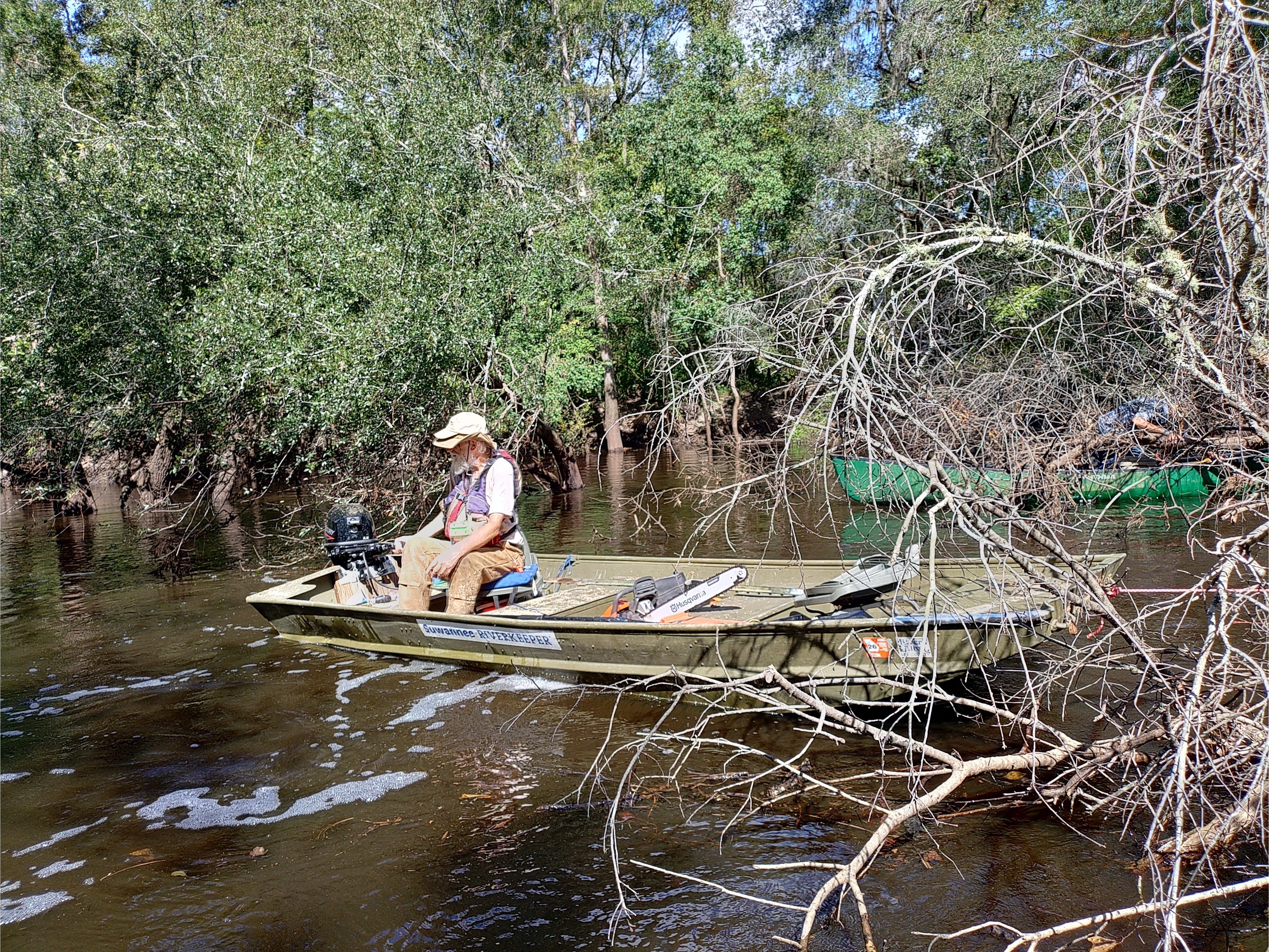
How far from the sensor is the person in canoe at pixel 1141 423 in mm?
8102

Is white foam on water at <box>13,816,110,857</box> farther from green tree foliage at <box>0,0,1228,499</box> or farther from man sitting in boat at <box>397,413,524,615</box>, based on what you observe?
green tree foliage at <box>0,0,1228,499</box>

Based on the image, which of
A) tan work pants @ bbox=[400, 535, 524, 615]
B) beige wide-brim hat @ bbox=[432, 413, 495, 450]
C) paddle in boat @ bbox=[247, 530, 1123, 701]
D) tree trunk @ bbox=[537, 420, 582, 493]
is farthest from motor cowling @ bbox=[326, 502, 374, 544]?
tree trunk @ bbox=[537, 420, 582, 493]

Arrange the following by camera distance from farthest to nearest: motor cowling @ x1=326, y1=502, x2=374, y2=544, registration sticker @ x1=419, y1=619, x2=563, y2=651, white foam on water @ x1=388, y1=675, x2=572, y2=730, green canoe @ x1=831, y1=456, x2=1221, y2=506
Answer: motor cowling @ x1=326, y1=502, x2=374, y2=544 → white foam on water @ x1=388, y1=675, x2=572, y2=730 → registration sticker @ x1=419, y1=619, x2=563, y2=651 → green canoe @ x1=831, y1=456, x2=1221, y2=506

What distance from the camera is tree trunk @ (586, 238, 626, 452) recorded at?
62.4 ft

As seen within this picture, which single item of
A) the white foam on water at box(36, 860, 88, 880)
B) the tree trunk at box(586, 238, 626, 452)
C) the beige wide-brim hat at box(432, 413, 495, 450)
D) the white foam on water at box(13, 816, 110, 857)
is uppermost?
the tree trunk at box(586, 238, 626, 452)

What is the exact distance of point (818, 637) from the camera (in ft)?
20.1

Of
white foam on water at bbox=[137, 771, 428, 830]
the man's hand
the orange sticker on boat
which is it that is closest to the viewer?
white foam on water at bbox=[137, 771, 428, 830]

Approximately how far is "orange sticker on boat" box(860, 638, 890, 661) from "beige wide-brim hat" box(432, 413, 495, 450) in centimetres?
340

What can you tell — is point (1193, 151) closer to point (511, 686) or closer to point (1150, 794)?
point (1150, 794)

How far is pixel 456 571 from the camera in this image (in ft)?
25.3

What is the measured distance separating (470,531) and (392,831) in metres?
2.88

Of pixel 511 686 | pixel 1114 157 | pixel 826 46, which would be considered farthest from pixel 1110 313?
pixel 826 46

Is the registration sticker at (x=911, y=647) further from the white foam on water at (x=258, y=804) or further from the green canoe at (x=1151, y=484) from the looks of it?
the white foam on water at (x=258, y=804)

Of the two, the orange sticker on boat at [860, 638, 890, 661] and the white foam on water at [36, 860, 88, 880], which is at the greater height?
the orange sticker on boat at [860, 638, 890, 661]
